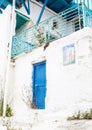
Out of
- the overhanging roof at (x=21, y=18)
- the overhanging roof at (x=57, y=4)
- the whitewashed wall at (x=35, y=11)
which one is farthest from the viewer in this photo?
the overhanging roof at (x=57, y=4)

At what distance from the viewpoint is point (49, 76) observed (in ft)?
27.8

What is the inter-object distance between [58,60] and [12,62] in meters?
2.92

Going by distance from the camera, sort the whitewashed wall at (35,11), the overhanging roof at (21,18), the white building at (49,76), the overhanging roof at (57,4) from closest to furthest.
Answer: the white building at (49,76), the overhanging roof at (21,18), the whitewashed wall at (35,11), the overhanging roof at (57,4)

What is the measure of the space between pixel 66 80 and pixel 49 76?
937mm

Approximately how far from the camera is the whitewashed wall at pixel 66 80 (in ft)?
23.3

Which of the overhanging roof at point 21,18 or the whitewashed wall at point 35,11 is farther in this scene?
the whitewashed wall at point 35,11

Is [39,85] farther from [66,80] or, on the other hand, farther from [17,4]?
[17,4]

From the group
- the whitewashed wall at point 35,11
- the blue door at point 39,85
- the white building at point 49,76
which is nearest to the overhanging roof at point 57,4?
the whitewashed wall at point 35,11

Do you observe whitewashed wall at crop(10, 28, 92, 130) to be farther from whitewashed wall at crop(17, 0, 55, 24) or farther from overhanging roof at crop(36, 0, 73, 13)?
overhanging roof at crop(36, 0, 73, 13)

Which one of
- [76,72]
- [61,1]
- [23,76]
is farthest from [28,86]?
[61,1]

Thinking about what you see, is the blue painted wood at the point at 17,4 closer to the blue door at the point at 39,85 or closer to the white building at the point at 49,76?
the white building at the point at 49,76

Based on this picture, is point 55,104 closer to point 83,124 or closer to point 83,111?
point 83,111

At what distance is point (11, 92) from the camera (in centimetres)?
1009

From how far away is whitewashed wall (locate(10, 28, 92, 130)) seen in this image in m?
7.10
